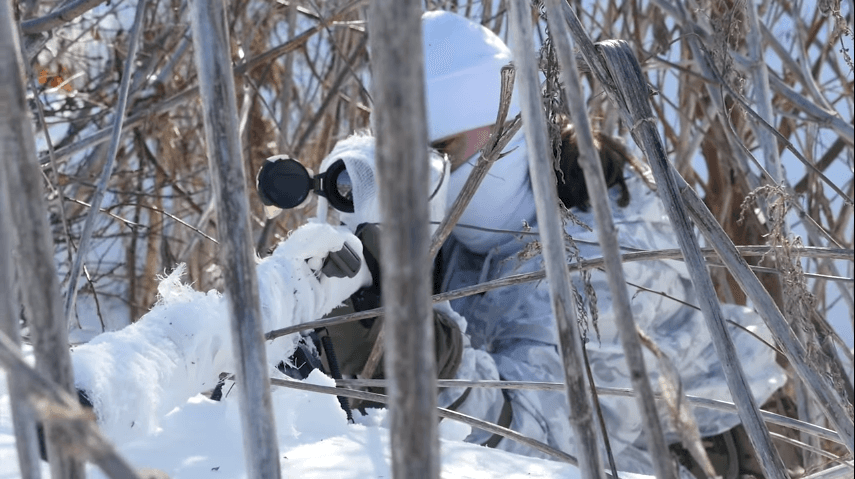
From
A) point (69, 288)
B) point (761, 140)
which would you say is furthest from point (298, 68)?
point (69, 288)

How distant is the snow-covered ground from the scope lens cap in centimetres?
18

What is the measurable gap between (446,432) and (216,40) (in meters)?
0.42

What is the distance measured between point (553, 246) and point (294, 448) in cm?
24

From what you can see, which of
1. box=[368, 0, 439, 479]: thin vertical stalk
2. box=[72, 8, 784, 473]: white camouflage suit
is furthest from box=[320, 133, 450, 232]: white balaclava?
box=[368, 0, 439, 479]: thin vertical stalk

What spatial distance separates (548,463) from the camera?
48 cm

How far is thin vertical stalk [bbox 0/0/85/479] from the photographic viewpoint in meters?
0.17

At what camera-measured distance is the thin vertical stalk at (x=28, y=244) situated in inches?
6.8

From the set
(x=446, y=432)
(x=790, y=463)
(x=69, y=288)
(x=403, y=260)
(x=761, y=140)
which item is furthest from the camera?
(x=790, y=463)

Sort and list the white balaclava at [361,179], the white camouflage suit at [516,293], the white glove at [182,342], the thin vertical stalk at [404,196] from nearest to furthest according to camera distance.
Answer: the thin vertical stalk at [404,196] < the white glove at [182,342] < the white balaclava at [361,179] < the white camouflage suit at [516,293]

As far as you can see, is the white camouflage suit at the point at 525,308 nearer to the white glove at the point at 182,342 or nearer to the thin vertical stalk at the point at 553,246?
the white glove at the point at 182,342

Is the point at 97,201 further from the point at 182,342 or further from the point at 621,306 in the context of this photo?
the point at 621,306

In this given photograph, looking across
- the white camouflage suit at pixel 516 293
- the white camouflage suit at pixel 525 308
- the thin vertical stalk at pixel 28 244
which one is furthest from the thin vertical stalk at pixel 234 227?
the white camouflage suit at pixel 525 308

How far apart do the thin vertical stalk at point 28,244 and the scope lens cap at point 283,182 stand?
0.45 meters

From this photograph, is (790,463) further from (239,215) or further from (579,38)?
(239,215)
